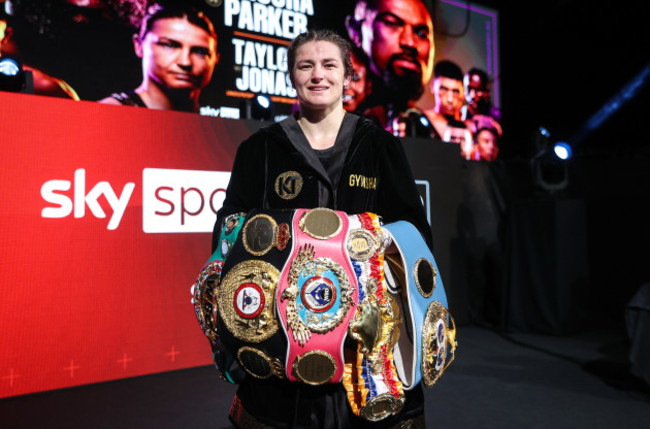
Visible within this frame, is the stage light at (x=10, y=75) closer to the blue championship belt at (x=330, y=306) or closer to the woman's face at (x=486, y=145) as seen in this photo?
the blue championship belt at (x=330, y=306)

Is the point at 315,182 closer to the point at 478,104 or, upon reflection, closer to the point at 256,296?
the point at 256,296

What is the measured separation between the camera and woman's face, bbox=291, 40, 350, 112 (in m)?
0.93

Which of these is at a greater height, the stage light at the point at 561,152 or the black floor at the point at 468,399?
the stage light at the point at 561,152

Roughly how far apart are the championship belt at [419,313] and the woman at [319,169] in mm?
107

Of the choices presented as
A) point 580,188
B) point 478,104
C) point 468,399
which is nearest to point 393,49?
point 478,104

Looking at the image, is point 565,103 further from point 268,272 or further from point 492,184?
point 268,272

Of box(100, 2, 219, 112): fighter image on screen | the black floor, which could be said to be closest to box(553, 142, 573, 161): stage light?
the black floor

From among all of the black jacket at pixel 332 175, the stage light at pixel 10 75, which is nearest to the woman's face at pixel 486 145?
the stage light at pixel 10 75

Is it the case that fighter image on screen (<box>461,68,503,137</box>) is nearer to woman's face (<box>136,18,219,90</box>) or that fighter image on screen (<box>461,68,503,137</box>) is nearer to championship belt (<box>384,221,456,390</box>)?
woman's face (<box>136,18,219,90</box>)

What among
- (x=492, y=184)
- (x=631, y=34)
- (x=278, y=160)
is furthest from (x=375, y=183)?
(x=631, y=34)

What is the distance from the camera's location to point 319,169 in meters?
0.95

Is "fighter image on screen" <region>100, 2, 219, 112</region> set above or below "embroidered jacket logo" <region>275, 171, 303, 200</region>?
above

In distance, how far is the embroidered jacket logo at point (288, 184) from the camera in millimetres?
972

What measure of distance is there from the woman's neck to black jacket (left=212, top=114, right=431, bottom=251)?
2 cm
